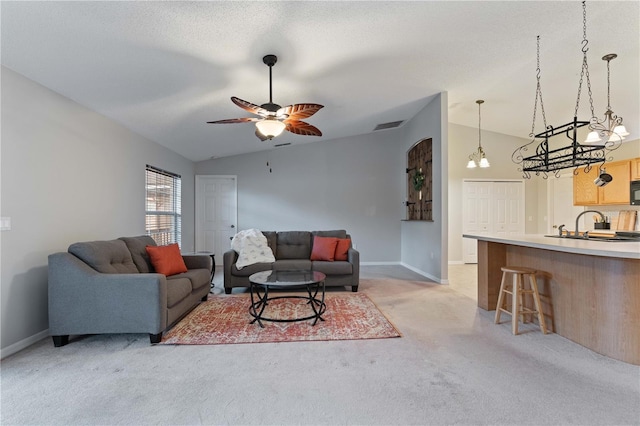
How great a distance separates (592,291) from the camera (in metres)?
2.51

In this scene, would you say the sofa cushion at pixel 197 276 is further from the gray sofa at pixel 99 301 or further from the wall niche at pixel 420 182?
→ the wall niche at pixel 420 182

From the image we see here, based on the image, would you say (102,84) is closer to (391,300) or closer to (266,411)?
(266,411)

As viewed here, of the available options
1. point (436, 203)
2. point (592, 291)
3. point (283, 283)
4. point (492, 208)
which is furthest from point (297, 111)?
point (492, 208)

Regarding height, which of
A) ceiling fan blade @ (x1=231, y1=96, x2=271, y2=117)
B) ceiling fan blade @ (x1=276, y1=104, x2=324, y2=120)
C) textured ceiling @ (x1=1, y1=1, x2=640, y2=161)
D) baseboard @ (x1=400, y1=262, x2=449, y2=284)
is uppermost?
textured ceiling @ (x1=1, y1=1, x2=640, y2=161)

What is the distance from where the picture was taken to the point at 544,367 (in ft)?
7.24

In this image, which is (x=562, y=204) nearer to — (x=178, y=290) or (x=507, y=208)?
(x=507, y=208)

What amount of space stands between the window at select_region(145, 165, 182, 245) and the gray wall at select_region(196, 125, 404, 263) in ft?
3.65

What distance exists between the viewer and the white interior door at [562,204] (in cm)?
651

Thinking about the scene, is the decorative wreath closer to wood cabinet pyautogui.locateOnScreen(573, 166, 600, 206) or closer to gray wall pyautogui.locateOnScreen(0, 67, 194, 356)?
wood cabinet pyautogui.locateOnScreen(573, 166, 600, 206)

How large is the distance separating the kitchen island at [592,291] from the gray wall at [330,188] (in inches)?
145

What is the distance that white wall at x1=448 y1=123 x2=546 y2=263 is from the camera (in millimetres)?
6742

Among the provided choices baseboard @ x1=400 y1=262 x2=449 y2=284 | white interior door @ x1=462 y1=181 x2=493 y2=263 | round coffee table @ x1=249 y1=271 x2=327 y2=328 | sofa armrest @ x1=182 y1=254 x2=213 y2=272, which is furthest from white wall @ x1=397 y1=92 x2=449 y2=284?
sofa armrest @ x1=182 y1=254 x2=213 y2=272

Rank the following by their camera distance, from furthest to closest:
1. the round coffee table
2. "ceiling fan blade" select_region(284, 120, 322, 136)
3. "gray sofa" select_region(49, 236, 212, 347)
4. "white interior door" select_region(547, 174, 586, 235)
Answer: "white interior door" select_region(547, 174, 586, 235)
"ceiling fan blade" select_region(284, 120, 322, 136)
the round coffee table
"gray sofa" select_region(49, 236, 212, 347)

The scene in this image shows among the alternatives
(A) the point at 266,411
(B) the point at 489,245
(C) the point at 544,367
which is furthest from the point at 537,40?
(A) the point at 266,411
